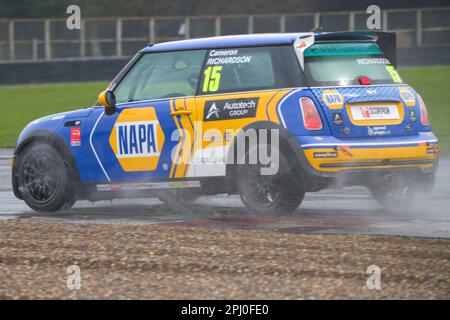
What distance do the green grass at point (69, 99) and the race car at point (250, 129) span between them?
7.19 meters

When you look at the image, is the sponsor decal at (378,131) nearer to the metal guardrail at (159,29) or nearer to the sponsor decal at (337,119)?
the sponsor decal at (337,119)

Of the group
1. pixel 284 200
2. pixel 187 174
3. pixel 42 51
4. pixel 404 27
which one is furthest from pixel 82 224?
pixel 404 27

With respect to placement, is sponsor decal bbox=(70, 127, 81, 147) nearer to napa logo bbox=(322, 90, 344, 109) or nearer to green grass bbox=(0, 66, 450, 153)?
napa logo bbox=(322, 90, 344, 109)

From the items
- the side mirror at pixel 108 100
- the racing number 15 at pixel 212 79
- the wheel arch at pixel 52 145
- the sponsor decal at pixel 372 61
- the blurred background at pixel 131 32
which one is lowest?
the wheel arch at pixel 52 145

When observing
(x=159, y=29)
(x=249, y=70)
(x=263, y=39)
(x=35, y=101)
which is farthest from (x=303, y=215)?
(x=159, y=29)

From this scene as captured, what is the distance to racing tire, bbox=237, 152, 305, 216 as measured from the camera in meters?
10.5

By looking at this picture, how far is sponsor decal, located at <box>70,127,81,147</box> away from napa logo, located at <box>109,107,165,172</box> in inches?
15.0

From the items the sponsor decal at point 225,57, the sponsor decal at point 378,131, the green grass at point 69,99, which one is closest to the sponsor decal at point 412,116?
the sponsor decal at point 378,131

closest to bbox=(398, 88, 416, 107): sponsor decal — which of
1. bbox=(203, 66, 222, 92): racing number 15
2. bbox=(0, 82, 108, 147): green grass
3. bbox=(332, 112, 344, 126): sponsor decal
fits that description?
bbox=(332, 112, 344, 126): sponsor decal

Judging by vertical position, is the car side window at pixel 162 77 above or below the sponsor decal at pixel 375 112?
above

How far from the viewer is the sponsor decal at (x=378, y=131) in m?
10.5

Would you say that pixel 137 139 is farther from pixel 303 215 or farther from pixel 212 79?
pixel 303 215
